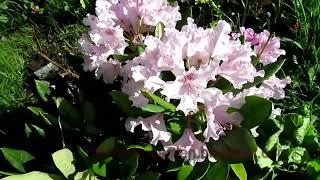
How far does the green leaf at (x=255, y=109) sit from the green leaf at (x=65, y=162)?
581mm

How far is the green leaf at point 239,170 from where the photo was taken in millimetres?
1726

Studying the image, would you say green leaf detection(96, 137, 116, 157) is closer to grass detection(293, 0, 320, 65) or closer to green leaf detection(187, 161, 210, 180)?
green leaf detection(187, 161, 210, 180)

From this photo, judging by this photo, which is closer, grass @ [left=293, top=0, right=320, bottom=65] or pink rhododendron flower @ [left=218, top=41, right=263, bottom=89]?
pink rhododendron flower @ [left=218, top=41, right=263, bottom=89]

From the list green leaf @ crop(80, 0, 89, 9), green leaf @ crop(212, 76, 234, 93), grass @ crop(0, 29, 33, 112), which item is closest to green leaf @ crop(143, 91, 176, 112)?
green leaf @ crop(212, 76, 234, 93)

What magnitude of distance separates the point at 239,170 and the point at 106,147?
42 centimetres

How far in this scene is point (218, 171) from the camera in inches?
67.0

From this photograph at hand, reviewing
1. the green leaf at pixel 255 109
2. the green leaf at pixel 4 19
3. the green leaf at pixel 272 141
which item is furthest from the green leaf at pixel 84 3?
the green leaf at pixel 255 109

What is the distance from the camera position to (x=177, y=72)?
1456 millimetres

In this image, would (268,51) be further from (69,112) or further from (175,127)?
(69,112)

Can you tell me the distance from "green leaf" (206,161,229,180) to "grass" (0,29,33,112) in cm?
107

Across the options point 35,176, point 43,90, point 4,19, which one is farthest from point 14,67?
point 35,176

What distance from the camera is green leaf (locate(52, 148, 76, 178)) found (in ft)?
5.76

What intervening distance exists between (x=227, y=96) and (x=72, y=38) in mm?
1445

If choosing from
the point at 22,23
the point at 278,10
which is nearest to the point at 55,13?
the point at 22,23
